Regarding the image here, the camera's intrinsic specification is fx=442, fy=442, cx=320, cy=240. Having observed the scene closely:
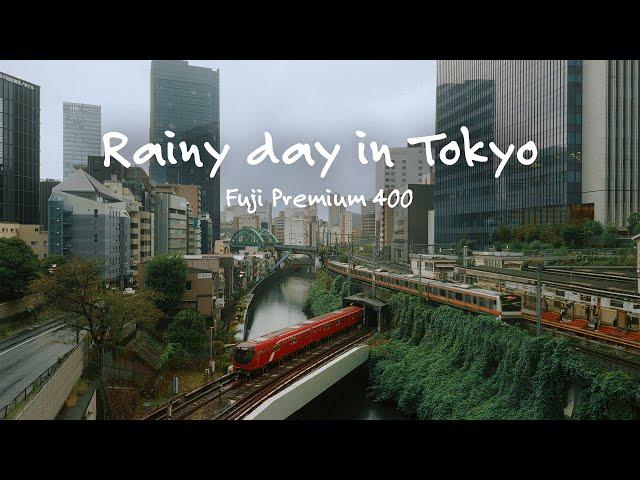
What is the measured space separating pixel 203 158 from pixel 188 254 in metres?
1.54

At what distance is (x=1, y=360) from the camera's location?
443 centimetres

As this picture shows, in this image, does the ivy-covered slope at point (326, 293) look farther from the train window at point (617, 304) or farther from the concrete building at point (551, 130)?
the train window at point (617, 304)

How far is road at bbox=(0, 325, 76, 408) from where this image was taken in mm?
4188

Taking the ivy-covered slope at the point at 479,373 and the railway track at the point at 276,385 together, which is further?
the railway track at the point at 276,385

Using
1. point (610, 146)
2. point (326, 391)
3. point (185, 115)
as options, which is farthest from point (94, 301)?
point (610, 146)

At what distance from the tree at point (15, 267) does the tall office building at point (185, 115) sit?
1.48m

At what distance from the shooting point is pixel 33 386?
4.09 meters

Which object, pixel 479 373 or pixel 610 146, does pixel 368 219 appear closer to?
pixel 479 373

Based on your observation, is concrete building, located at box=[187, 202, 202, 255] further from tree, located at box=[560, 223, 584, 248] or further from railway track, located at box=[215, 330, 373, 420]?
tree, located at box=[560, 223, 584, 248]

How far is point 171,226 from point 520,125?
419cm

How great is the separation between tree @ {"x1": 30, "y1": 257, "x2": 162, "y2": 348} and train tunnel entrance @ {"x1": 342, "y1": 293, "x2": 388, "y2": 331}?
3979 mm

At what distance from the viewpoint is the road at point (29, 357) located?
4188 mm

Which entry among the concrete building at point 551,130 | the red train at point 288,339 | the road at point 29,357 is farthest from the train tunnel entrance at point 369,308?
the road at point 29,357

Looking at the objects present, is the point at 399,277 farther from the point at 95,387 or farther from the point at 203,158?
the point at 95,387
